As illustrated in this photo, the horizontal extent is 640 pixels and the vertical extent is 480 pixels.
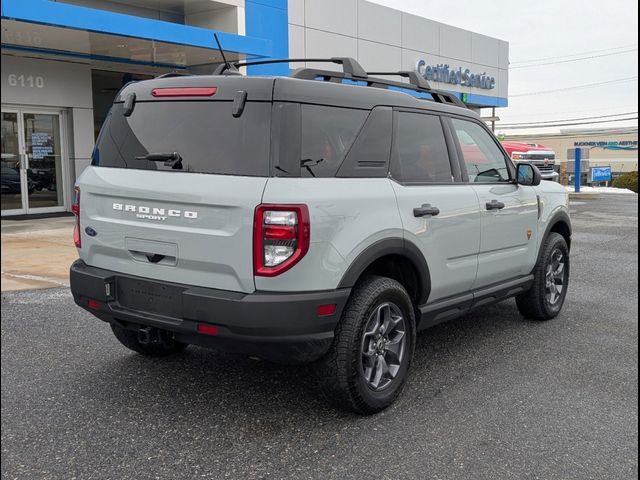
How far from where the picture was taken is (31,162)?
15.1 meters

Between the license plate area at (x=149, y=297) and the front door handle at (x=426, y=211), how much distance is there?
5.10 ft

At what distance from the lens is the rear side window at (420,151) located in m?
4.26

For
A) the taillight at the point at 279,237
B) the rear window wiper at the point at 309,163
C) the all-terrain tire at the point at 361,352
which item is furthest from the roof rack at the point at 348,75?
the all-terrain tire at the point at 361,352

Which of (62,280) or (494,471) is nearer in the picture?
(494,471)

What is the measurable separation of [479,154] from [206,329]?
111 inches

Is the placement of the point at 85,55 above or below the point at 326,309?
above

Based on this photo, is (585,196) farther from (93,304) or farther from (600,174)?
(93,304)

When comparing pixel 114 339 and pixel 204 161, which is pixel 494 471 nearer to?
pixel 204 161

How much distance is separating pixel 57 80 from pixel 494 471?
14812 millimetres

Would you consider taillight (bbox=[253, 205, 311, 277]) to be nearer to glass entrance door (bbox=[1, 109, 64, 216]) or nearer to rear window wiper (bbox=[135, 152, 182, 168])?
rear window wiper (bbox=[135, 152, 182, 168])

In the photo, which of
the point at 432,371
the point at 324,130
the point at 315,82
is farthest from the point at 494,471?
the point at 315,82

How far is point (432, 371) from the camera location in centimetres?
468

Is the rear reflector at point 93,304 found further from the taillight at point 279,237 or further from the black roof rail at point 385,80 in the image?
the black roof rail at point 385,80

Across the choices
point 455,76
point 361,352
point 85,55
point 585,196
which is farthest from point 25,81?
point 585,196
